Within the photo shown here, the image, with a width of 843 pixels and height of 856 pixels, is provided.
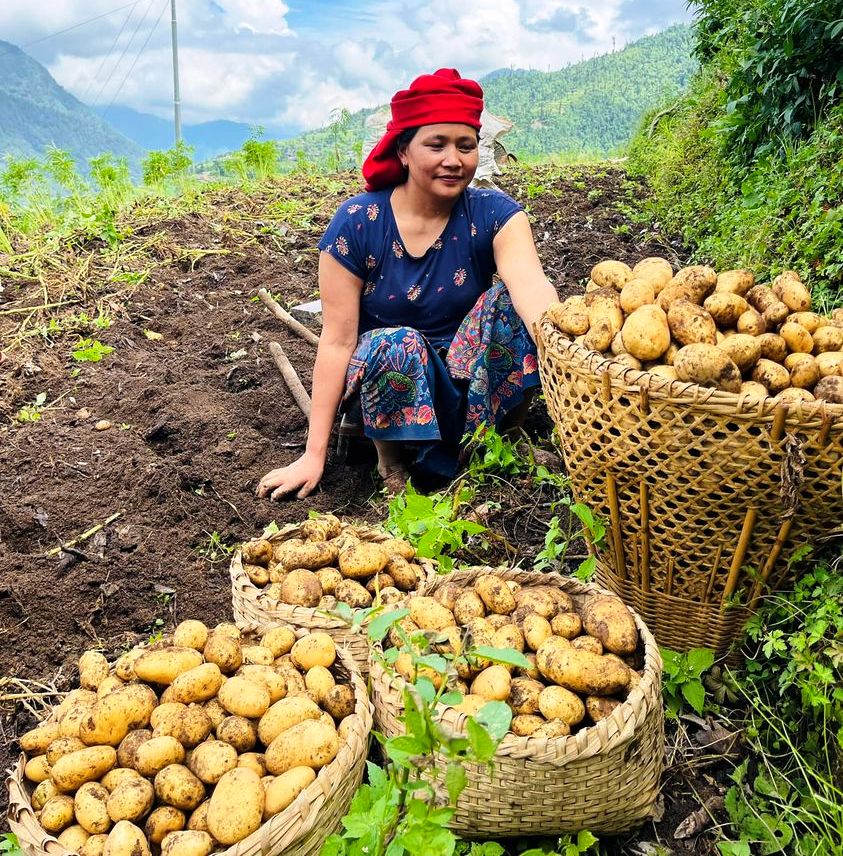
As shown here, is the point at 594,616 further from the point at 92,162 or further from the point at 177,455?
the point at 92,162

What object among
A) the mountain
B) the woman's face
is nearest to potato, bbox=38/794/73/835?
the woman's face

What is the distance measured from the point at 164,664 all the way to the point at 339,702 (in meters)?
0.40

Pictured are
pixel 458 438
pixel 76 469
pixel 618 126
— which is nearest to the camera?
pixel 458 438

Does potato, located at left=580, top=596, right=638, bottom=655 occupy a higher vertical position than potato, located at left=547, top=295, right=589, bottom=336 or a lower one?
lower

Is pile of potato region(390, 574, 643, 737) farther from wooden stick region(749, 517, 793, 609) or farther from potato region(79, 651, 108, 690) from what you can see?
potato region(79, 651, 108, 690)

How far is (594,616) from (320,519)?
102cm

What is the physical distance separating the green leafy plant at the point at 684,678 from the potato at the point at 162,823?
125 centimetres

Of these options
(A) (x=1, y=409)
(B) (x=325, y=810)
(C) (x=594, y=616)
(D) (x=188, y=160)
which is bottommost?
(B) (x=325, y=810)

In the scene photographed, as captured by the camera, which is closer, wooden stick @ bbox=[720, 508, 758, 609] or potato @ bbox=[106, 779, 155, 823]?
potato @ bbox=[106, 779, 155, 823]

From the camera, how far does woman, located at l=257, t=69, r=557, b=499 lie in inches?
118

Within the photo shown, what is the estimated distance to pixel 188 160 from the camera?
786 centimetres

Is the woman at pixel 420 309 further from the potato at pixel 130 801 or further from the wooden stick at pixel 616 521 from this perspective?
the potato at pixel 130 801

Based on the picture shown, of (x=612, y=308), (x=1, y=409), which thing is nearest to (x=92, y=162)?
(x=1, y=409)

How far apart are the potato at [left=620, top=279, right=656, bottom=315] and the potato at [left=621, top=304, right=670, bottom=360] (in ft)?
0.36
